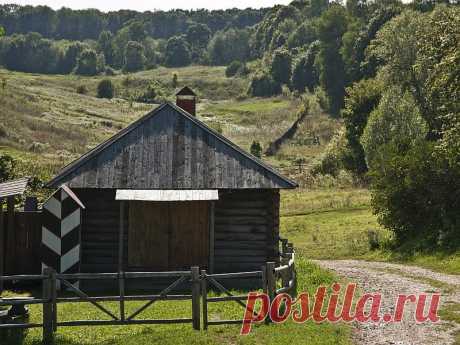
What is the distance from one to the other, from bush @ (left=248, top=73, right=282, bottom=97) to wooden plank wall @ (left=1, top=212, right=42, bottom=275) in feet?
341

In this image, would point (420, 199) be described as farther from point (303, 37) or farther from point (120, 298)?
point (303, 37)

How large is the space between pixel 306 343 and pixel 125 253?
8316mm

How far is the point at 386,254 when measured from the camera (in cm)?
2545

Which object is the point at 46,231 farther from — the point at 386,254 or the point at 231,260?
the point at 386,254

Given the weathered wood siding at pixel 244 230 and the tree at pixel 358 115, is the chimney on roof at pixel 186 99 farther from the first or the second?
the tree at pixel 358 115

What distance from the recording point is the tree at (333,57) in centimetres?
8575

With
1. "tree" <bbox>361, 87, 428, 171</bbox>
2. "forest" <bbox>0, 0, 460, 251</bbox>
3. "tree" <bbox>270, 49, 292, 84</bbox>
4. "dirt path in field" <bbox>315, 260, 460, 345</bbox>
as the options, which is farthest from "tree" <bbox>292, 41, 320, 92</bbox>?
"dirt path in field" <bbox>315, 260, 460, 345</bbox>

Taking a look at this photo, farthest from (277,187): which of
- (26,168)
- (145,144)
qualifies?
(26,168)

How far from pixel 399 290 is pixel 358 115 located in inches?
1399

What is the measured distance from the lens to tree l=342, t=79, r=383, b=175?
49.8m

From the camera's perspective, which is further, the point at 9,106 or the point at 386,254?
the point at 9,106

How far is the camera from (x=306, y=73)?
4316 inches

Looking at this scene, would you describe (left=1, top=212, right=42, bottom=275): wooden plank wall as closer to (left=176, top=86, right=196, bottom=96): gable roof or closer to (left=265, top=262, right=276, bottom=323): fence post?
(left=176, top=86, right=196, bottom=96): gable roof

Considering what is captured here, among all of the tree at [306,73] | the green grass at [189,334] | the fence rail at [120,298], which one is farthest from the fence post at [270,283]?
the tree at [306,73]
